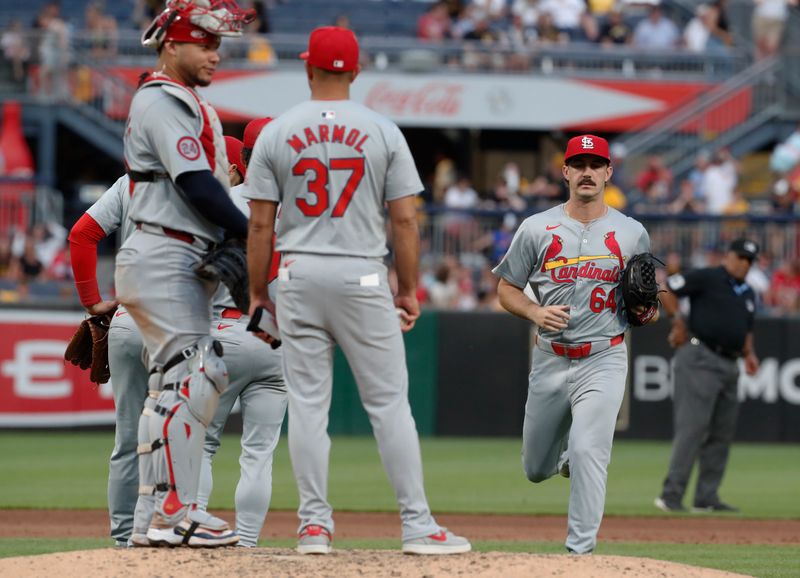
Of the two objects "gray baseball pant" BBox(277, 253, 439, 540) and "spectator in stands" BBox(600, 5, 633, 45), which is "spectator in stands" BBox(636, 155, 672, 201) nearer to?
"spectator in stands" BBox(600, 5, 633, 45)

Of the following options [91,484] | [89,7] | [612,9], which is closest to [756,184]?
[612,9]

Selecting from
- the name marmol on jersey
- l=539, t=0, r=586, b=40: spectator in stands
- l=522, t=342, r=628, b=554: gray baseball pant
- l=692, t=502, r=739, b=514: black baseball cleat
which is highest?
l=539, t=0, r=586, b=40: spectator in stands

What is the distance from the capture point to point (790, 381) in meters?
18.4

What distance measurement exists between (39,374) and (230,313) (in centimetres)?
1042

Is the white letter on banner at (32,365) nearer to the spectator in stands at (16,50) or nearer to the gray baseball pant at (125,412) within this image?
the spectator in stands at (16,50)

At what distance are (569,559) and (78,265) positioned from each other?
2942 millimetres

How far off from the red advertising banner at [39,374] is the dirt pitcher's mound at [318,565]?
1135cm

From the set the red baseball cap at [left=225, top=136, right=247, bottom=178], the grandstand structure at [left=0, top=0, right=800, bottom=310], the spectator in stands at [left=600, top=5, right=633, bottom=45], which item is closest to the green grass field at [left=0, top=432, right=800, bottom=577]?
the red baseball cap at [left=225, top=136, right=247, bottom=178]

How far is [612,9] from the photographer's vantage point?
27219 millimetres

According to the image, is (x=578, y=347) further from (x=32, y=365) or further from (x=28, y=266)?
(x=28, y=266)

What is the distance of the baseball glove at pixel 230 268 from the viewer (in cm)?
650

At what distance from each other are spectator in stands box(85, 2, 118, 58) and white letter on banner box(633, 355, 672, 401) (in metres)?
10.9

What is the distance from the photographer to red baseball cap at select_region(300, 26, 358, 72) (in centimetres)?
635

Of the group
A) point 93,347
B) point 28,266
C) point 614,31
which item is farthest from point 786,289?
point 93,347
